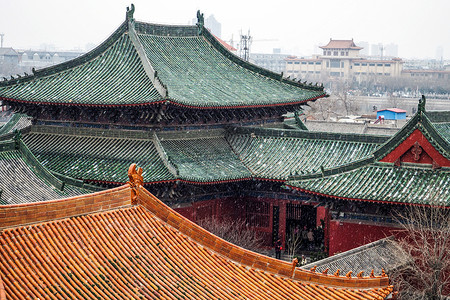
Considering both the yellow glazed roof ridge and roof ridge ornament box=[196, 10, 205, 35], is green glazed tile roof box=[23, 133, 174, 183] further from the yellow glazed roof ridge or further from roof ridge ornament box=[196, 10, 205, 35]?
the yellow glazed roof ridge

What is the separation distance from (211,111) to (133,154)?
12.8 ft

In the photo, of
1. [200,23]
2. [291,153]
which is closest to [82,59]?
[200,23]

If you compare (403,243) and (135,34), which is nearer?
(403,243)

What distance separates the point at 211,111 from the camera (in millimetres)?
29156

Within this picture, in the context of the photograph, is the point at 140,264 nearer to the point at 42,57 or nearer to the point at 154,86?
the point at 154,86

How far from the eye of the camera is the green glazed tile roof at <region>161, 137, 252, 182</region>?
26438 millimetres

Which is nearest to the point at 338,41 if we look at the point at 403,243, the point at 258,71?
the point at 258,71

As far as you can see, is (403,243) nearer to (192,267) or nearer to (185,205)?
(185,205)

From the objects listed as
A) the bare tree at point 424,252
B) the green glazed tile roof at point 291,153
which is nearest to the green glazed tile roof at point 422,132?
the bare tree at point 424,252

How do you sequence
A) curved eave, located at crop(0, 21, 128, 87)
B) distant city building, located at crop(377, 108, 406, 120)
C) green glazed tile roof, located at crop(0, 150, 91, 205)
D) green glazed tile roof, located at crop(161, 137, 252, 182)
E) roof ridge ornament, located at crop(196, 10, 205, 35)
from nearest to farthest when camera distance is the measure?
green glazed tile roof, located at crop(0, 150, 91, 205)
green glazed tile roof, located at crop(161, 137, 252, 182)
curved eave, located at crop(0, 21, 128, 87)
roof ridge ornament, located at crop(196, 10, 205, 35)
distant city building, located at crop(377, 108, 406, 120)

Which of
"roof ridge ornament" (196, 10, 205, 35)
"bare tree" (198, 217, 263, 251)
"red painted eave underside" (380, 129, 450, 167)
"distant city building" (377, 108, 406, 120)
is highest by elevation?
"roof ridge ornament" (196, 10, 205, 35)

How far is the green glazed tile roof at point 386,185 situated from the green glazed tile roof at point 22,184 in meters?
7.49

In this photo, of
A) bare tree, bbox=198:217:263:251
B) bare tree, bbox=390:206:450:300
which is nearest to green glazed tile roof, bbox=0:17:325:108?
bare tree, bbox=198:217:263:251

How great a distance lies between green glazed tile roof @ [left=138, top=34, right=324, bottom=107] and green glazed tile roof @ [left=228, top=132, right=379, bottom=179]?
5.52 ft
